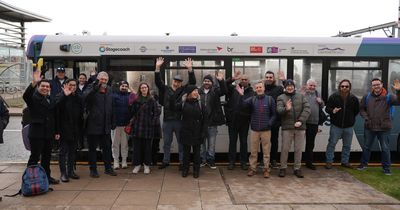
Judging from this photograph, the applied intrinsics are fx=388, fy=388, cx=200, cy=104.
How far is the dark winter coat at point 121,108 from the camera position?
298 inches

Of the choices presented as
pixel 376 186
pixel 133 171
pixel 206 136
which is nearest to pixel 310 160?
pixel 376 186

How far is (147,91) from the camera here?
24.6 feet

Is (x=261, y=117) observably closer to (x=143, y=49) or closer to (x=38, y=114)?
(x=143, y=49)

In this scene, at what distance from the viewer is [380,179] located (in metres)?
7.34

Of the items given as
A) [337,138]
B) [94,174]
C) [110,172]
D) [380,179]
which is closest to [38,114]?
[94,174]

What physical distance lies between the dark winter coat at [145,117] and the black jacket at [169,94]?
0.27 m

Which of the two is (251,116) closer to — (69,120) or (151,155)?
(151,155)

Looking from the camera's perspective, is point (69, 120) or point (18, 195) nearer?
point (18, 195)

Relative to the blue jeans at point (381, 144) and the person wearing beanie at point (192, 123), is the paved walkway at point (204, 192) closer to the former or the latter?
the person wearing beanie at point (192, 123)

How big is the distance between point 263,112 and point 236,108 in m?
0.59

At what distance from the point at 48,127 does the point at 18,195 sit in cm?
115

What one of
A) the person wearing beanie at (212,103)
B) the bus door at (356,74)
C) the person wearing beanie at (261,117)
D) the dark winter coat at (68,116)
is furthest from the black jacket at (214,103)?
the bus door at (356,74)

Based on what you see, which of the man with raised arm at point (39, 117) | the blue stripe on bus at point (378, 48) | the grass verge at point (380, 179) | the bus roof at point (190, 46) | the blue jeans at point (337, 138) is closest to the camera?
the man with raised arm at point (39, 117)

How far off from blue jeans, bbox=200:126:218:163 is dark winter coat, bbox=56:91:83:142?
2.53 meters
